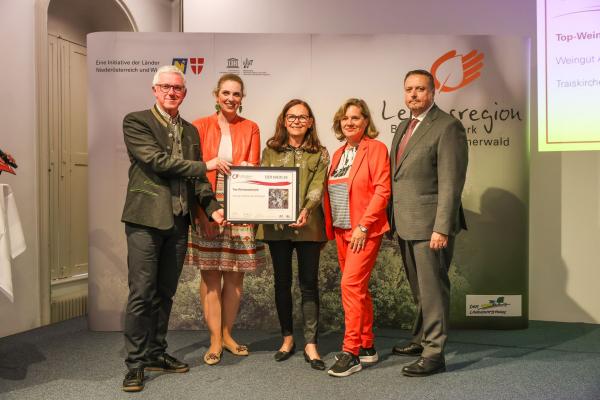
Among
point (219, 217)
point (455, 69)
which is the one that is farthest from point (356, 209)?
point (455, 69)

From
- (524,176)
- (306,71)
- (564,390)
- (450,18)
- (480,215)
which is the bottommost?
(564,390)

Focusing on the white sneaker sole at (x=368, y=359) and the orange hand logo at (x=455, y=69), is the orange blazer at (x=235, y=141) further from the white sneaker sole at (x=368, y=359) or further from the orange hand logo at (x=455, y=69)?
the orange hand logo at (x=455, y=69)

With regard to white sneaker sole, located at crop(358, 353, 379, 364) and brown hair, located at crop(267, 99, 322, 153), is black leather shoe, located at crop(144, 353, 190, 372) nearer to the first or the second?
white sneaker sole, located at crop(358, 353, 379, 364)

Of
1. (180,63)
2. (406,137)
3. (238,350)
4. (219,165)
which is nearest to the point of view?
(219,165)

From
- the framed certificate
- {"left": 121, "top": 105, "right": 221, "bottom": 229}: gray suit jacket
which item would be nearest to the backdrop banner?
the framed certificate

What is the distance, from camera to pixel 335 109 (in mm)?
4074

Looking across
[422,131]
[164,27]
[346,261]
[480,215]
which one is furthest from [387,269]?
[164,27]

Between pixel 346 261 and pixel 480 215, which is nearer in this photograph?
pixel 346 261

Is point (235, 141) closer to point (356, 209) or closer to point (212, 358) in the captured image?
point (356, 209)

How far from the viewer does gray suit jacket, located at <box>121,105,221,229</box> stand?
2824mm

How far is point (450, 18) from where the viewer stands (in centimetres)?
476

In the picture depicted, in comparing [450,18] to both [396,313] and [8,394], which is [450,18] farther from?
[8,394]

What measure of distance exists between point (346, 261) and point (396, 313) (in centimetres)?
124

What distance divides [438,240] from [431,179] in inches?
12.9
